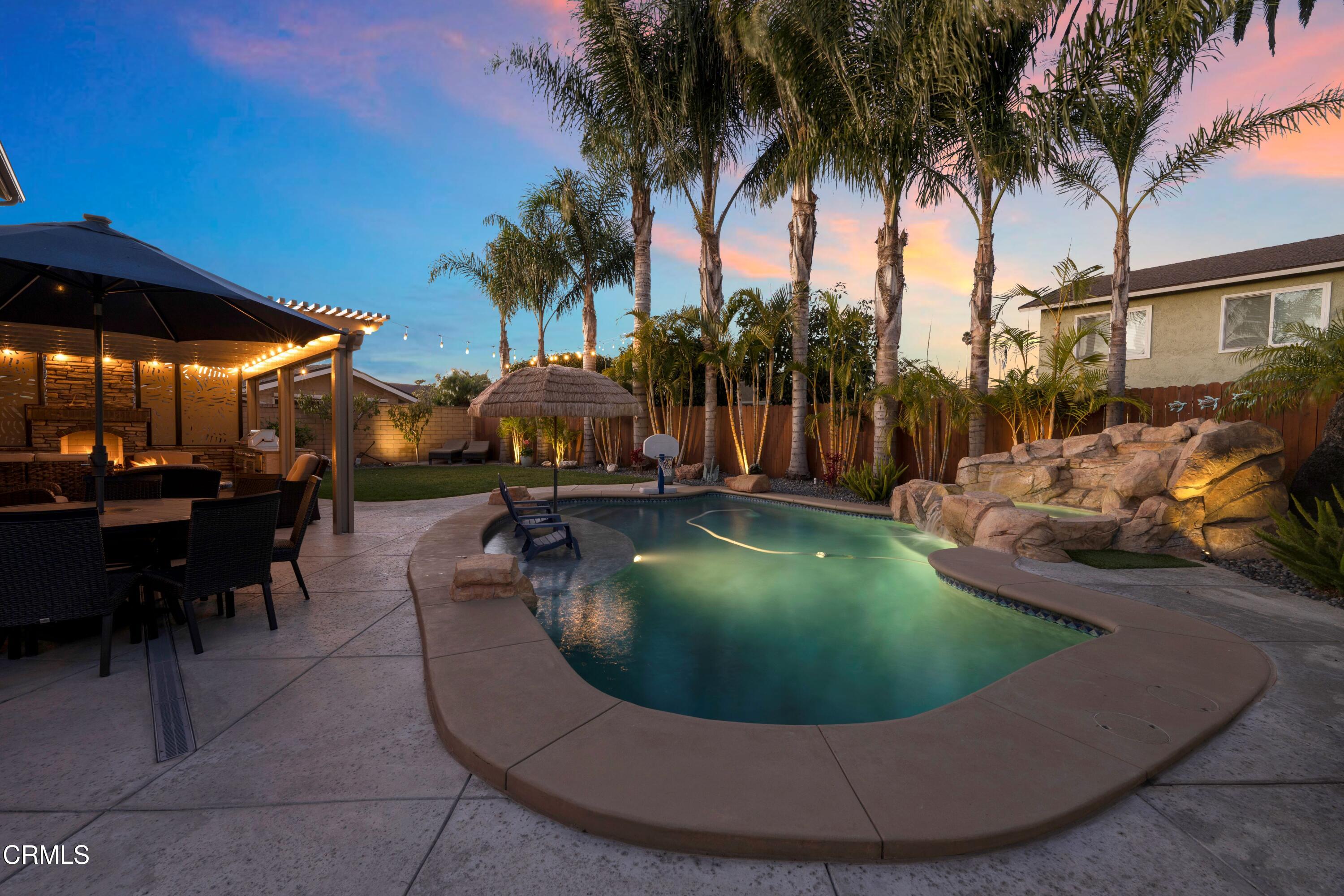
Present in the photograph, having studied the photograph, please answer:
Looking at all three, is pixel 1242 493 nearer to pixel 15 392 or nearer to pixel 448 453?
pixel 15 392

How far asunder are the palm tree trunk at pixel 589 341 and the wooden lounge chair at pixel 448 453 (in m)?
6.36

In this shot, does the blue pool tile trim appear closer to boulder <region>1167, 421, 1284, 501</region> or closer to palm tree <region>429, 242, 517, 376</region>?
boulder <region>1167, 421, 1284, 501</region>

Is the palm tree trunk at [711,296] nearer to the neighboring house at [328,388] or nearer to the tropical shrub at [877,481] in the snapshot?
the tropical shrub at [877,481]

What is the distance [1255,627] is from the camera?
13.5 feet

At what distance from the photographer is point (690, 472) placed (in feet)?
48.1

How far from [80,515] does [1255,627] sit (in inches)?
303

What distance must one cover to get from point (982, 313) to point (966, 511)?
4.87 metres

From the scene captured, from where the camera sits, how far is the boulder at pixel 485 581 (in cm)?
451

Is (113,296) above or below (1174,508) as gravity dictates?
above

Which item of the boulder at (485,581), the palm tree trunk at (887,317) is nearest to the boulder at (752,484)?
the palm tree trunk at (887,317)

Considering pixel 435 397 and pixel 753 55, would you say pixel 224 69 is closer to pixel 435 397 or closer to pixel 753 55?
pixel 753 55

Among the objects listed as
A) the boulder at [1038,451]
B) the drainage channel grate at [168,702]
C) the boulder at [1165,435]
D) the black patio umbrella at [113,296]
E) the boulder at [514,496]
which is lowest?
the drainage channel grate at [168,702]

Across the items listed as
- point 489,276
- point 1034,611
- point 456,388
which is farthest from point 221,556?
point 456,388

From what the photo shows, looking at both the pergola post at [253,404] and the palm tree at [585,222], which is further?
the palm tree at [585,222]
